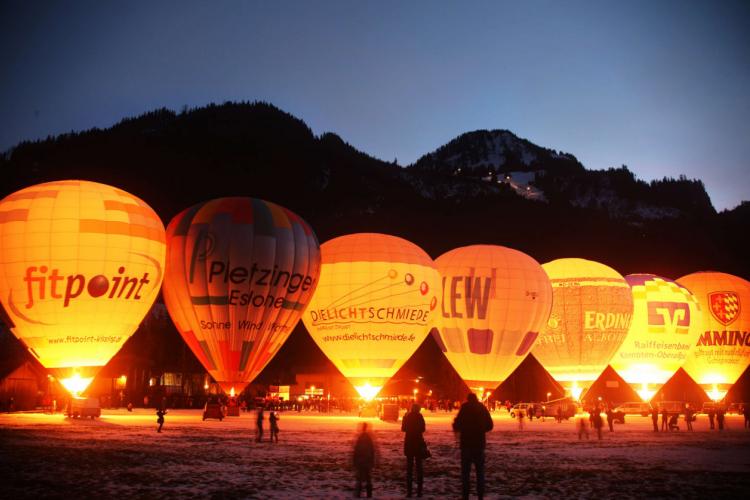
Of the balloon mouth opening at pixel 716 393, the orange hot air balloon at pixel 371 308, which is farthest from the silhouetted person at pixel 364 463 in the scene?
the balloon mouth opening at pixel 716 393

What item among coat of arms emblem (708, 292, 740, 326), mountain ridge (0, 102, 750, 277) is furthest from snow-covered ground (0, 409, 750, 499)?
mountain ridge (0, 102, 750, 277)

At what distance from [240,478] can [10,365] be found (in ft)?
123

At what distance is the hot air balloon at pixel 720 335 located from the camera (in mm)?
43812

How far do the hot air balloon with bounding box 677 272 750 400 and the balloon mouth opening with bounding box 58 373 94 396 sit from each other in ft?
107

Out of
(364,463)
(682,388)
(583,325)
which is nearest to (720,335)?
(583,325)

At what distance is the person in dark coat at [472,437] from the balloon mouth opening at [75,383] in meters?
19.7

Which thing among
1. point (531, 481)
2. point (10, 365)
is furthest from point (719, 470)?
point (10, 365)

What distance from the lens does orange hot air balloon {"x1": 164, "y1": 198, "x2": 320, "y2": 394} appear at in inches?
1072

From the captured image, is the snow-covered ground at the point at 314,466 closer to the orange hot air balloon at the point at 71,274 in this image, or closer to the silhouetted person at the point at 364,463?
the silhouetted person at the point at 364,463

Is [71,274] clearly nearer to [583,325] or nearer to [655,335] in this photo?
[583,325]

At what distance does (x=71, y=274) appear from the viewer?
25.8 m

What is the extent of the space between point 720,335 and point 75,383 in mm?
34497

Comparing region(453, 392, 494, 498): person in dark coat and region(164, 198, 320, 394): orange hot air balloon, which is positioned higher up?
region(164, 198, 320, 394): orange hot air balloon

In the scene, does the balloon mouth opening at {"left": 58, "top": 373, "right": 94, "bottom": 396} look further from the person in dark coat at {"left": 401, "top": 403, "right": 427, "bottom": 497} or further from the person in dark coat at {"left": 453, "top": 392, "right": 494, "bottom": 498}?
the person in dark coat at {"left": 453, "top": 392, "right": 494, "bottom": 498}
